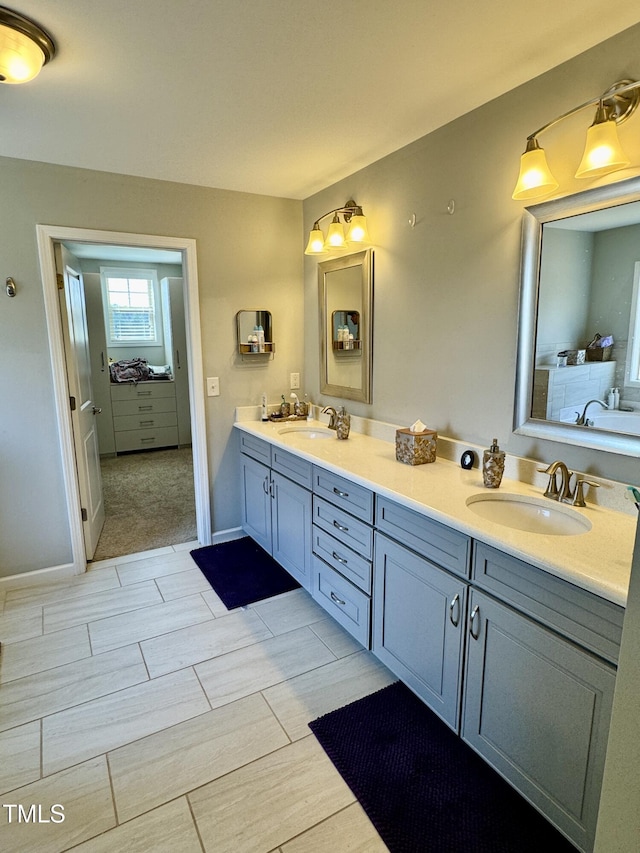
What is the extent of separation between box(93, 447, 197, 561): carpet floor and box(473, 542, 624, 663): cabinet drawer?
2.51 metres

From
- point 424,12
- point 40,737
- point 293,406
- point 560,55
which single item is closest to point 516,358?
point 560,55

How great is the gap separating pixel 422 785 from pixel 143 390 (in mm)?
5390

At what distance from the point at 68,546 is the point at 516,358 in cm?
277

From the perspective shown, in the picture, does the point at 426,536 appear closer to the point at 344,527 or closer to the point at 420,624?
the point at 420,624

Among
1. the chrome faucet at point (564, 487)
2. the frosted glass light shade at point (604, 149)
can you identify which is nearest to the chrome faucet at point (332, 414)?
the chrome faucet at point (564, 487)

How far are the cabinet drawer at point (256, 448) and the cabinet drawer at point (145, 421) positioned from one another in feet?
10.5

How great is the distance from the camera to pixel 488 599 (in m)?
1.45

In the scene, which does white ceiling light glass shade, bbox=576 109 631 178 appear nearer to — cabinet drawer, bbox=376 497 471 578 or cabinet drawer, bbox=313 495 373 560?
cabinet drawer, bbox=376 497 471 578

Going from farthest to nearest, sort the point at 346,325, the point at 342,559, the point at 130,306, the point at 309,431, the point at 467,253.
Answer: the point at 130,306 < the point at 309,431 < the point at 346,325 < the point at 342,559 < the point at 467,253

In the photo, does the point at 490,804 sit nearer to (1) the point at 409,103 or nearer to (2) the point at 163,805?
(2) the point at 163,805

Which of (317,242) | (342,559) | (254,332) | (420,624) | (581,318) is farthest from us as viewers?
(254,332)

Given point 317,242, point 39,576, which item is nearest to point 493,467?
point 317,242

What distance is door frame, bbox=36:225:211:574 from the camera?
8.57 ft

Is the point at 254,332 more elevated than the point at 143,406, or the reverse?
the point at 254,332
